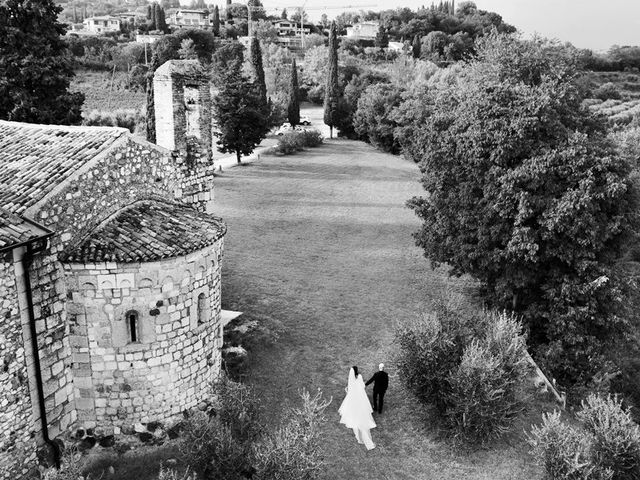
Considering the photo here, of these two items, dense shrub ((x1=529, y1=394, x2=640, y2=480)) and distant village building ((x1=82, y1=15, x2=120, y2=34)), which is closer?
dense shrub ((x1=529, y1=394, x2=640, y2=480))

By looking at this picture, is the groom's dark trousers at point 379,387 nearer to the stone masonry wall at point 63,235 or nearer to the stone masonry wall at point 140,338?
the stone masonry wall at point 140,338

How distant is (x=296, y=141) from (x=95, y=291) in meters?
45.4

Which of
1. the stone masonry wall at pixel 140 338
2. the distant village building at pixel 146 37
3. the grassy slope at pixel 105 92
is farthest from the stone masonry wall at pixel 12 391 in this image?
the distant village building at pixel 146 37

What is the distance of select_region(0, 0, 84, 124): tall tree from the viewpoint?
79.1 feet

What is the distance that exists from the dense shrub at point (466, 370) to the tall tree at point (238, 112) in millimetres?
31783

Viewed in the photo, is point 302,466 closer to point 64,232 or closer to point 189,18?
point 64,232

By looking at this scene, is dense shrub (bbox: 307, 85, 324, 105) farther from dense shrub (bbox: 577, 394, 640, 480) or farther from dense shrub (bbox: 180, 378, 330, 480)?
dense shrub (bbox: 577, 394, 640, 480)

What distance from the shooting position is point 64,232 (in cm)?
1126

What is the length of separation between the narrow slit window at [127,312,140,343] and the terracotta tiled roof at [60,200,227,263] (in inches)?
52.0

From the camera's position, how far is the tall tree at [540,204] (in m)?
17.8

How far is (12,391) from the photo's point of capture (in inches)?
416

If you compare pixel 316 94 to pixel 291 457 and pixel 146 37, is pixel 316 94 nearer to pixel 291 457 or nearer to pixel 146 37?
pixel 146 37

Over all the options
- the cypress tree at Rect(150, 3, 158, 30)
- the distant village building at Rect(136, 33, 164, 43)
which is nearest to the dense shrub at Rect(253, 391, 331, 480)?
the distant village building at Rect(136, 33, 164, 43)

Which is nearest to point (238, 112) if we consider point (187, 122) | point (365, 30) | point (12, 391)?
point (187, 122)
